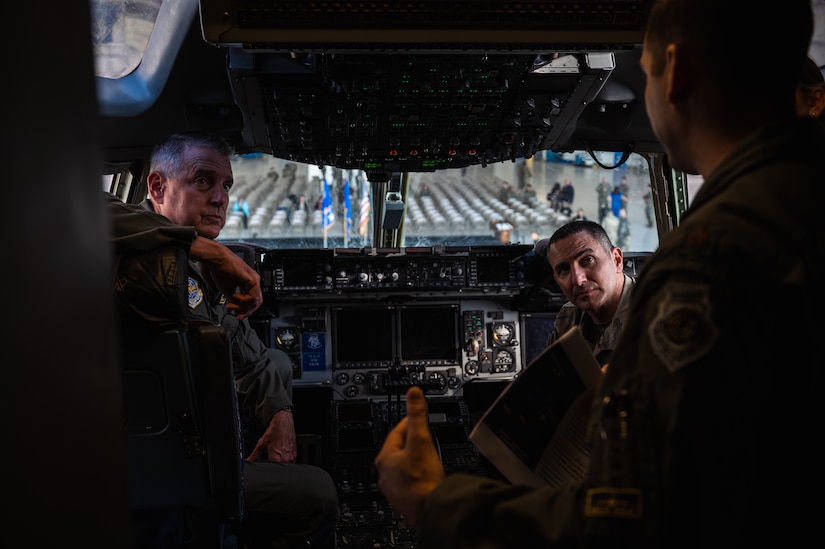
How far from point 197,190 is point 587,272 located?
159 centimetres

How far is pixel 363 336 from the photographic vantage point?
468 cm

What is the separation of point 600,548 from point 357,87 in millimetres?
2587

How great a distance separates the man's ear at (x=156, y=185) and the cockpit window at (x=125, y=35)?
Answer: 1218 millimetres

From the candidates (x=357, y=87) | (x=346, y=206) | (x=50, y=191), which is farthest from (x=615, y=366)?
(x=346, y=206)

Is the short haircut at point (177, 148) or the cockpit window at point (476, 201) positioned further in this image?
the cockpit window at point (476, 201)

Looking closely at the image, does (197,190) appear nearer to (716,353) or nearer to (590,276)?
(590,276)

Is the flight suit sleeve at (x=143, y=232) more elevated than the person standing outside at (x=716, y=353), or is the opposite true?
the flight suit sleeve at (x=143, y=232)

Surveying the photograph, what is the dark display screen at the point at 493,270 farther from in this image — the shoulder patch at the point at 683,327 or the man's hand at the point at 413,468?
the shoulder patch at the point at 683,327

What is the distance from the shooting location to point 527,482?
122 centimetres

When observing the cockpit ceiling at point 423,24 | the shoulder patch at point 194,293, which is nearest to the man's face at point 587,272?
the cockpit ceiling at point 423,24

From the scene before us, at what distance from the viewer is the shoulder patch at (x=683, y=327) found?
798 mm

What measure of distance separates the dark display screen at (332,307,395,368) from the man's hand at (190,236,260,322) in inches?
101

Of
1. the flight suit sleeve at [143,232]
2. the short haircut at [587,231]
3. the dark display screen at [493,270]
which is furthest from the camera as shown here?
the dark display screen at [493,270]

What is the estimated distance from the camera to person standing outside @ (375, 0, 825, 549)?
2.62 ft
